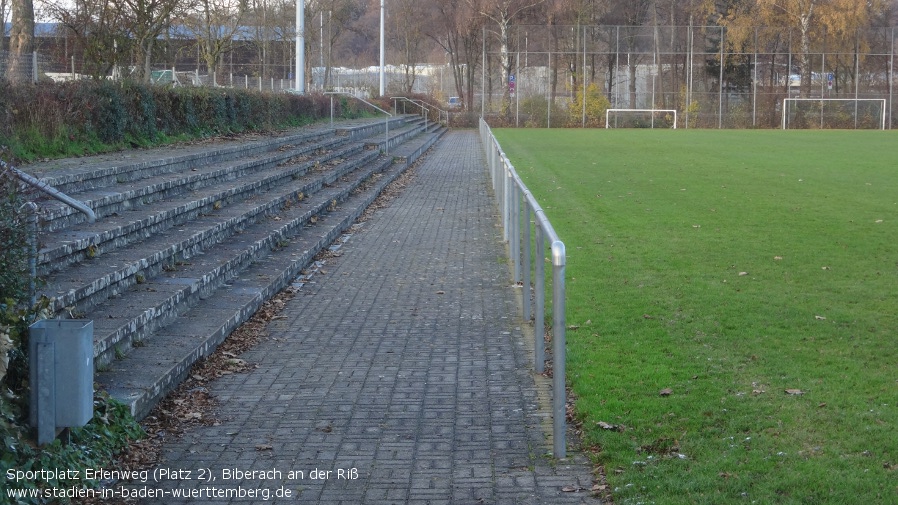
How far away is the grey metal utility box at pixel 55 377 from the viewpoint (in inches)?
178

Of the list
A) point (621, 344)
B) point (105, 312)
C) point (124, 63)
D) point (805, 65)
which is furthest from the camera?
point (805, 65)

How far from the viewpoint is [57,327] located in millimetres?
4562

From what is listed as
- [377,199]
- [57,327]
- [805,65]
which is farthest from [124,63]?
[805,65]

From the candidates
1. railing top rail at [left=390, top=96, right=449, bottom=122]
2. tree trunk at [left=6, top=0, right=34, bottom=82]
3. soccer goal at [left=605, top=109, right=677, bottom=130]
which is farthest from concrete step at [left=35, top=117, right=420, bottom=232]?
soccer goal at [left=605, top=109, right=677, bottom=130]

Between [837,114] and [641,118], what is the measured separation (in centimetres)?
1144

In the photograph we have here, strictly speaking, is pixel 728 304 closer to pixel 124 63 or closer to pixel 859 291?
pixel 859 291

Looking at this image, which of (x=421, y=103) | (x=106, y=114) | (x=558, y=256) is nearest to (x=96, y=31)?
(x=106, y=114)

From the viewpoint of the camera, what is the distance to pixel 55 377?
14.9 ft

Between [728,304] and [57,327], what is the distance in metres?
5.83

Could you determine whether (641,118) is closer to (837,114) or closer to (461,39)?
(837,114)

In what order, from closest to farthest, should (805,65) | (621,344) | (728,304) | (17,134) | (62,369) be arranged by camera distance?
(62,369) → (621,344) → (728,304) → (17,134) → (805,65)

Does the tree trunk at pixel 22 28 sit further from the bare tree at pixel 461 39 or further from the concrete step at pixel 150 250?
the bare tree at pixel 461 39

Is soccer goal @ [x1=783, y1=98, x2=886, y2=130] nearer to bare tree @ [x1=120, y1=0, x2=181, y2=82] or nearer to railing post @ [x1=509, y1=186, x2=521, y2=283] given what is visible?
bare tree @ [x1=120, y1=0, x2=181, y2=82]

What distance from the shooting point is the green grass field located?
478 cm
